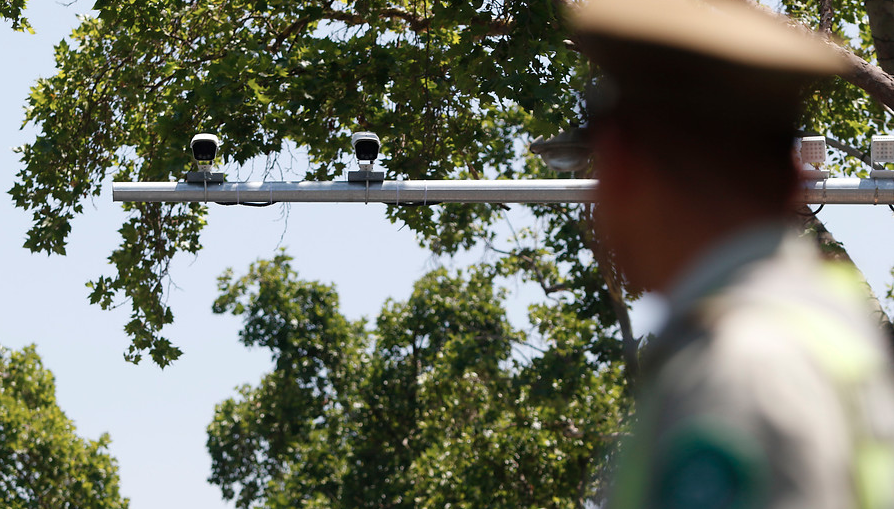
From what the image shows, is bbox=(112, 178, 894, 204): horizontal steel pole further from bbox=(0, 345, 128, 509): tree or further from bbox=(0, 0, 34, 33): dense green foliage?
bbox=(0, 345, 128, 509): tree

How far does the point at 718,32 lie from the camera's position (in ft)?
3.87

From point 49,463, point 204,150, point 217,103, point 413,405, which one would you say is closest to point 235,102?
point 217,103

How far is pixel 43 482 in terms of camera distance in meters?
30.0

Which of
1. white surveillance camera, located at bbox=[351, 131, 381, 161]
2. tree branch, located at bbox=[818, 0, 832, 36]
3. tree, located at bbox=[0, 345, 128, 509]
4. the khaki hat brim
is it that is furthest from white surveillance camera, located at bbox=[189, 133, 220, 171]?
tree, located at bbox=[0, 345, 128, 509]

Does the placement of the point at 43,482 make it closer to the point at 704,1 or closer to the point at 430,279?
the point at 430,279

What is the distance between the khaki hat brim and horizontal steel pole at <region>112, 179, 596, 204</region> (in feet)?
21.5

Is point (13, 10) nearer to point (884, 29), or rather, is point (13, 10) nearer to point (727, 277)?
point (884, 29)

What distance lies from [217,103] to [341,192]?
3989mm

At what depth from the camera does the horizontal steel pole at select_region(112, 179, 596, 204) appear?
786 centimetres

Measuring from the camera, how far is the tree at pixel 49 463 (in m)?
29.6

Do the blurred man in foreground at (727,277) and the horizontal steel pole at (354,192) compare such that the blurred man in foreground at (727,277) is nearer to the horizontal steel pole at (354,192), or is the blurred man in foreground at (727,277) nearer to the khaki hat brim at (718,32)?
the khaki hat brim at (718,32)

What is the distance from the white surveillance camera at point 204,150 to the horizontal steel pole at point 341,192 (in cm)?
21

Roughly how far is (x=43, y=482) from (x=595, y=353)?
16.8 m

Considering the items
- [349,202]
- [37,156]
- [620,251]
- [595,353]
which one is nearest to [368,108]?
[37,156]
